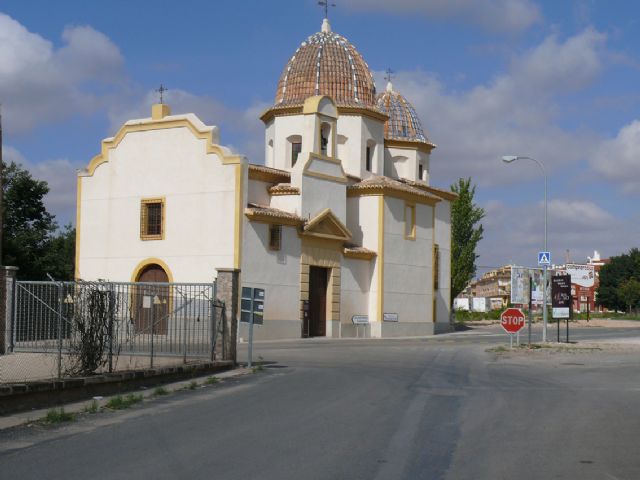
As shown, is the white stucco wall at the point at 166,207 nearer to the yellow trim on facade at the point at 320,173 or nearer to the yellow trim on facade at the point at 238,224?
the yellow trim on facade at the point at 238,224

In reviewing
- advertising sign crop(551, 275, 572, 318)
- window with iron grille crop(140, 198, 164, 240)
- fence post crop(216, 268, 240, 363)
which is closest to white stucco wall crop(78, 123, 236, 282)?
window with iron grille crop(140, 198, 164, 240)

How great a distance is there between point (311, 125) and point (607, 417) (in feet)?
104

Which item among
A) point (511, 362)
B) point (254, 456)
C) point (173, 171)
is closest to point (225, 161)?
point (173, 171)

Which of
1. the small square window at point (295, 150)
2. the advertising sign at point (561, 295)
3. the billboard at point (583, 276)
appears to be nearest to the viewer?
the advertising sign at point (561, 295)

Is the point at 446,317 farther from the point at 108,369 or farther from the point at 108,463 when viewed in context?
the point at 108,463

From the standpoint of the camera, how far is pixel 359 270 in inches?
1816

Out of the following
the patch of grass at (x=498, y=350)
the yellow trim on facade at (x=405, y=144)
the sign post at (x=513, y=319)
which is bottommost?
the patch of grass at (x=498, y=350)

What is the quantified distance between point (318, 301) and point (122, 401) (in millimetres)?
28996

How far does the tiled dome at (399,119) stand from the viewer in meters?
55.4

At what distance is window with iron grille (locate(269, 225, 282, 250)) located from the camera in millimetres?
40500

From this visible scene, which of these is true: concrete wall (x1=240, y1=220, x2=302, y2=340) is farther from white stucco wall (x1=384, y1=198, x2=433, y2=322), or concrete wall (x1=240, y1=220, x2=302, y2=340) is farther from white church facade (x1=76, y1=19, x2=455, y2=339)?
white stucco wall (x1=384, y1=198, x2=433, y2=322)

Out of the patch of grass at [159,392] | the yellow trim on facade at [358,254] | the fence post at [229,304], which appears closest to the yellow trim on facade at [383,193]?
the yellow trim on facade at [358,254]

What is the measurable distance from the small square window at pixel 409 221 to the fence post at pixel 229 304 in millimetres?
26911

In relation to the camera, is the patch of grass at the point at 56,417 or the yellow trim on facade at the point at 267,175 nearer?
the patch of grass at the point at 56,417
